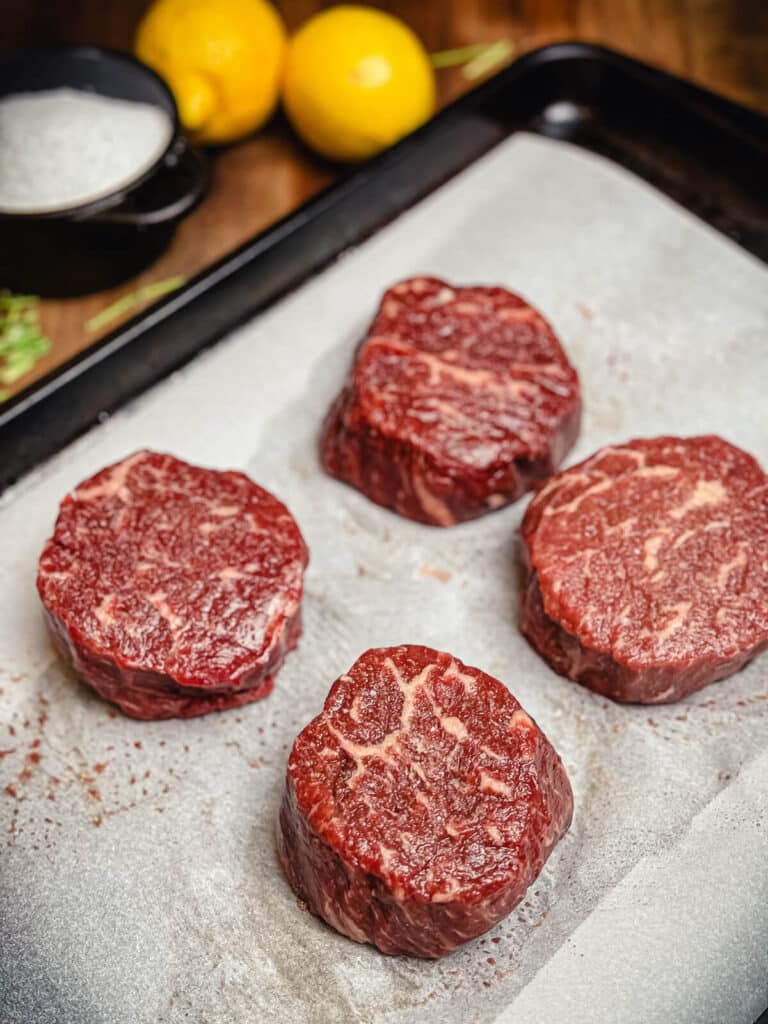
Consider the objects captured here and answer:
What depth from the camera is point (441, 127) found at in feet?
15.8

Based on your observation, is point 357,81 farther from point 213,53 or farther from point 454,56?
point 454,56

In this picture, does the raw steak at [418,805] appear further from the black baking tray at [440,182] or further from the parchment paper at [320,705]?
the black baking tray at [440,182]

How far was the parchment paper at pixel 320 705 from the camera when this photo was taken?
307cm

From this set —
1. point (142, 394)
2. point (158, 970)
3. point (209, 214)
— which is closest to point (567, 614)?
point (158, 970)

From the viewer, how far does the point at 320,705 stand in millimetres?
3654

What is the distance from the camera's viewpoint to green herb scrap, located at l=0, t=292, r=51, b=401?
15.2 ft

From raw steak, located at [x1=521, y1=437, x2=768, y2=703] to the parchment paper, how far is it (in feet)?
0.55

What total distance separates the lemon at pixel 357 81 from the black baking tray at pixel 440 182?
20cm

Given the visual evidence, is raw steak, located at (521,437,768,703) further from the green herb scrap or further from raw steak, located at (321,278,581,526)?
the green herb scrap

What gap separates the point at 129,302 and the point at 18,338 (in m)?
0.49

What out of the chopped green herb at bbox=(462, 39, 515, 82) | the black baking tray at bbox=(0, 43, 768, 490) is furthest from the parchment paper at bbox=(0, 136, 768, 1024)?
the chopped green herb at bbox=(462, 39, 515, 82)

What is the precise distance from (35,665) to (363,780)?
1.25 m

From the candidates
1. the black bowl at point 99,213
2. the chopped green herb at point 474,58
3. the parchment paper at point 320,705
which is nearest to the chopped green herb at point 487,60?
the chopped green herb at point 474,58

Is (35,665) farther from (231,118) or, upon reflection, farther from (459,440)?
(231,118)
